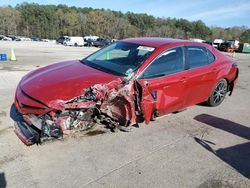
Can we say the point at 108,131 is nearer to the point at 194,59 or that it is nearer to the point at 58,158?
the point at 58,158

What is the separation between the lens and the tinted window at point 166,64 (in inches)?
195

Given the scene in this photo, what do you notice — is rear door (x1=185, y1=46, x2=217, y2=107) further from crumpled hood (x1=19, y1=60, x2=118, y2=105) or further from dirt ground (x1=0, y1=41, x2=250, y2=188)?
crumpled hood (x1=19, y1=60, x2=118, y2=105)

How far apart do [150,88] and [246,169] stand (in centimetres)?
193

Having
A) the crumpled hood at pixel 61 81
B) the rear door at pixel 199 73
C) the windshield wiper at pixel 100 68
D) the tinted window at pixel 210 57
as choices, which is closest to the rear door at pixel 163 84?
the rear door at pixel 199 73

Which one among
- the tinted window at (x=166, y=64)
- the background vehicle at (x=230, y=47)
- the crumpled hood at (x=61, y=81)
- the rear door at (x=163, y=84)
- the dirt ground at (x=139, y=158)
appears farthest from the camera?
the background vehicle at (x=230, y=47)

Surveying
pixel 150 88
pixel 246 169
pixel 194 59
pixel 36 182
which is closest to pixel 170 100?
pixel 150 88

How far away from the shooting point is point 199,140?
4844 millimetres

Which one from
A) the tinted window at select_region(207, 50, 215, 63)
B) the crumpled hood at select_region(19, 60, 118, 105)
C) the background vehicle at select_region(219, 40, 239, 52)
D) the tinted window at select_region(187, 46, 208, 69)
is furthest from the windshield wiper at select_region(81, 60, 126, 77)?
the background vehicle at select_region(219, 40, 239, 52)

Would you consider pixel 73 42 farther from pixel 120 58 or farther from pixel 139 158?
pixel 139 158

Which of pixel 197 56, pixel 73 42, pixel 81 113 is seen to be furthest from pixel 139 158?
pixel 73 42

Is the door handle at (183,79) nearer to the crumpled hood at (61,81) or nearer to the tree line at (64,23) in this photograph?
the crumpled hood at (61,81)

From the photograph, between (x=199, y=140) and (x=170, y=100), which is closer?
(x=199, y=140)

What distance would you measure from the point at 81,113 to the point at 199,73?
2773mm

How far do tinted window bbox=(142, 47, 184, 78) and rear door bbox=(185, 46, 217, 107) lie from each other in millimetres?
248
